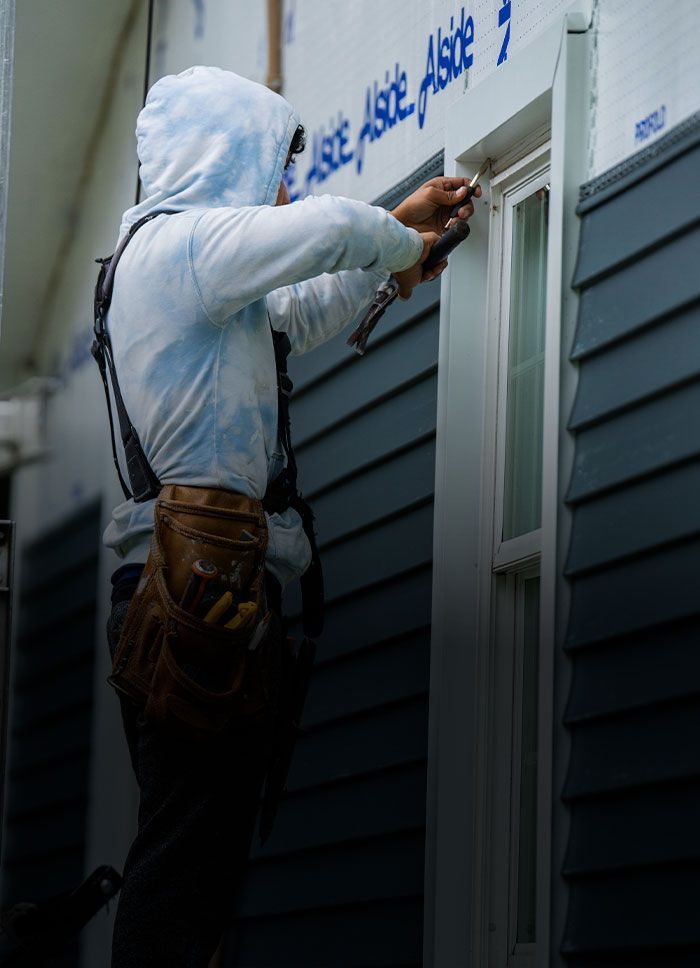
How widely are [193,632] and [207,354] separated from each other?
0.54 metres

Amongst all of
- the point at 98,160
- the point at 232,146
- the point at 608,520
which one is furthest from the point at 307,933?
the point at 98,160

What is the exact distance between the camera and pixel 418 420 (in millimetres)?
4047

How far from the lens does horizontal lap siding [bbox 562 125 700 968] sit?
9.64ft

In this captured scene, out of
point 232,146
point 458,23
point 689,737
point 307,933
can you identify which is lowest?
point 307,933

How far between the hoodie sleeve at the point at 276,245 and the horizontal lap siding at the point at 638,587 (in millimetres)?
476

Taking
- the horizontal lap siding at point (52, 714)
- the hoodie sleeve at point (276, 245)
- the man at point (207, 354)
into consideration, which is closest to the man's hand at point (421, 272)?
the man at point (207, 354)

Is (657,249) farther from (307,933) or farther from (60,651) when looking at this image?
(60,651)

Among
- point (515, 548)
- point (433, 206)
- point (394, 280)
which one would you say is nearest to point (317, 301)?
point (394, 280)

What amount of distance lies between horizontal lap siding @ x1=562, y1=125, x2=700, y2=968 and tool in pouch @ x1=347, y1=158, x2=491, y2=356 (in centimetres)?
29

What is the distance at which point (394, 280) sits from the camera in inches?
143

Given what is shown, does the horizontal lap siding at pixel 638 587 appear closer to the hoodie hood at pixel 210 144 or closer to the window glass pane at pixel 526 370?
the window glass pane at pixel 526 370

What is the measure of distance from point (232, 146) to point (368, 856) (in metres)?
1.66

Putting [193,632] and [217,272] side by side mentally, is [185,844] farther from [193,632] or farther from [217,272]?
[217,272]

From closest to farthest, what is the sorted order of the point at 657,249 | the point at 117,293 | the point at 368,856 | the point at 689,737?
the point at 689,737, the point at 657,249, the point at 117,293, the point at 368,856
